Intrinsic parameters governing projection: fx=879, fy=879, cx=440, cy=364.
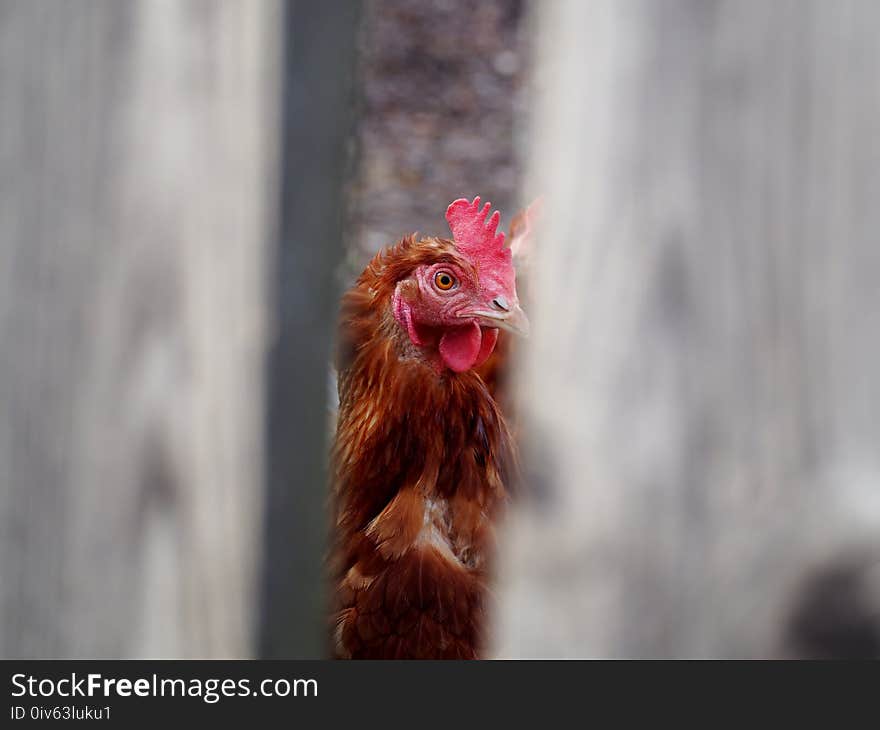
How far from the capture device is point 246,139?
0.78 metres

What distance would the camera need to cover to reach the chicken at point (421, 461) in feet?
7.97

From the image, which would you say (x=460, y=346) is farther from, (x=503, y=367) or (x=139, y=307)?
(x=139, y=307)

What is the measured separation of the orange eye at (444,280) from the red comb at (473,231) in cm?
16

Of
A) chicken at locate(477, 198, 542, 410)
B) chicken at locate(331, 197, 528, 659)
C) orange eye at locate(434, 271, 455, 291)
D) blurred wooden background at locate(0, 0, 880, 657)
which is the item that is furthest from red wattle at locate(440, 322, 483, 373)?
blurred wooden background at locate(0, 0, 880, 657)

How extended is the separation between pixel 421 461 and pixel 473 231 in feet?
2.67

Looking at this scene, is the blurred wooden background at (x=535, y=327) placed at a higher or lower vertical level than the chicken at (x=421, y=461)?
higher

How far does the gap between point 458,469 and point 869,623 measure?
1.88m

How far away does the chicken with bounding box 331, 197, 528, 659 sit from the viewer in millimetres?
2430

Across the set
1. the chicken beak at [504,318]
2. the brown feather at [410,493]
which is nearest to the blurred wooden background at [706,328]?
the brown feather at [410,493]

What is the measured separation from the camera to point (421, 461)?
2.59m

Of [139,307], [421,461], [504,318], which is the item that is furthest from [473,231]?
[139,307]

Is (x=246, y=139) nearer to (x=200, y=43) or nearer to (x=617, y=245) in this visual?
(x=200, y=43)

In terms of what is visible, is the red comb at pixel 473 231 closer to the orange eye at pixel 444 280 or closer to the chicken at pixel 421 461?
the chicken at pixel 421 461

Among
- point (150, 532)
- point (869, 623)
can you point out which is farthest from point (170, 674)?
point (869, 623)
